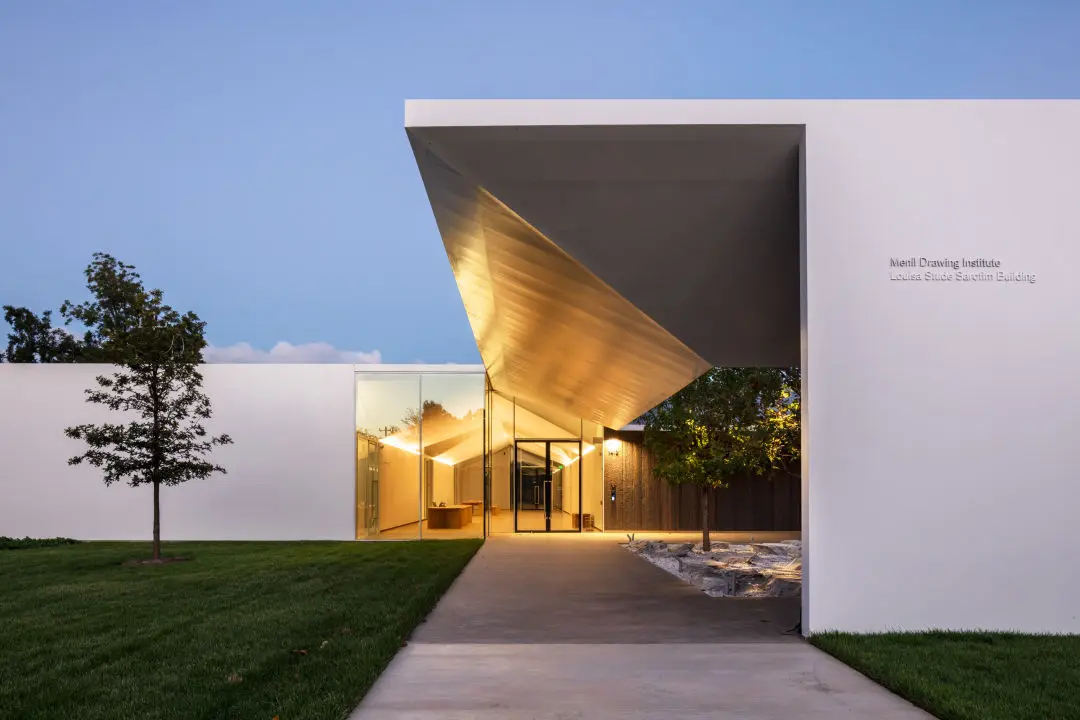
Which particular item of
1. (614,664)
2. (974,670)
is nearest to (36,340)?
(614,664)

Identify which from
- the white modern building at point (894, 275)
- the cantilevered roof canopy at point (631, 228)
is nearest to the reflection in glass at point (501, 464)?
the cantilevered roof canopy at point (631, 228)

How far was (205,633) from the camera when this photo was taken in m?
7.89

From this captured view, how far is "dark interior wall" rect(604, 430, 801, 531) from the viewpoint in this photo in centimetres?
2198

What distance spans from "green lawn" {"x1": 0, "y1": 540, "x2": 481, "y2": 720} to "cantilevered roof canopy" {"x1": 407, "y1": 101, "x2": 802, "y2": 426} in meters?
3.74

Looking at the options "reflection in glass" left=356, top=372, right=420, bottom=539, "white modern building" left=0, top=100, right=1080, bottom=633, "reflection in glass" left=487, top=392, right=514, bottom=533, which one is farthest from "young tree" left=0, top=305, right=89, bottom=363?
"white modern building" left=0, top=100, right=1080, bottom=633

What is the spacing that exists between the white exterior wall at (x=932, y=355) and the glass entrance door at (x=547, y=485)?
602 inches

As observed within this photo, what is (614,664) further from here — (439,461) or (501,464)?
(501,464)

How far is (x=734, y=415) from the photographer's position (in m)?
17.1

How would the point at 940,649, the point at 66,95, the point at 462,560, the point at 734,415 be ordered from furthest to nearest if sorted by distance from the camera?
the point at 66,95, the point at 734,415, the point at 462,560, the point at 940,649

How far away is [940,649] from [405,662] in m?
3.85

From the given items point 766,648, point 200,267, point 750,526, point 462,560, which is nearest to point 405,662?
point 766,648

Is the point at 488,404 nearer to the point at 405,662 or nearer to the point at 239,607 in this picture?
the point at 239,607

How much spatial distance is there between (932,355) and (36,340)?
130 ft

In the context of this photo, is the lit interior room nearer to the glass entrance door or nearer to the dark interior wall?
the glass entrance door
